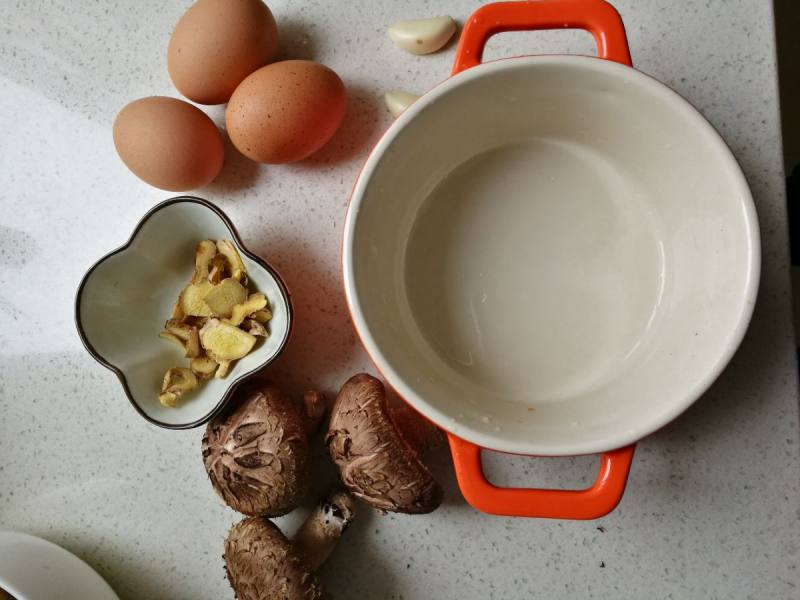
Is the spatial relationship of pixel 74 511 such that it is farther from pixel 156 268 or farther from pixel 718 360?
pixel 718 360

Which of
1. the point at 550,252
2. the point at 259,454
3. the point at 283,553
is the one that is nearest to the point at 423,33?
the point at 550,252

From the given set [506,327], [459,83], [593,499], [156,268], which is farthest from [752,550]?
[156,268]

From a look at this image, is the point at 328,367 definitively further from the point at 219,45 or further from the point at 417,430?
the point at 219,45

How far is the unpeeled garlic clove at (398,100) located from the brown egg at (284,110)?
0.07 m

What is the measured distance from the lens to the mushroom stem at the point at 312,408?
806 millimetres

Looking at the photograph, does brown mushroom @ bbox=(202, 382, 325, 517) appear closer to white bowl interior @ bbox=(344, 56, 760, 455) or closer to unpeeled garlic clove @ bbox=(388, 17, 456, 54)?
white bowl interior @ bbox=(344, 56, 760, 455)

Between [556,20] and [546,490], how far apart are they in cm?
50

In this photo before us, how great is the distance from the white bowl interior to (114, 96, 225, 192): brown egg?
0.24 meters

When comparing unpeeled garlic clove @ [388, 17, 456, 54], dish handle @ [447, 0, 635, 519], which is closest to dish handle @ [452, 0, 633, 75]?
dish handle @ [447, 0, 635, 519]

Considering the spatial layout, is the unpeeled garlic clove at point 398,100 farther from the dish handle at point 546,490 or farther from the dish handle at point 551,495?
the dish handle at point 551,495

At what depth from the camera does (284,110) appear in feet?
2.49

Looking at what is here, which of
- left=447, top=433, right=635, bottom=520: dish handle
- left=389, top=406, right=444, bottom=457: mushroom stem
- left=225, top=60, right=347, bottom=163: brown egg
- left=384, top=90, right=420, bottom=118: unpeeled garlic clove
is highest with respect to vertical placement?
left=225, top=60, right=347, bottom=163: brown egg

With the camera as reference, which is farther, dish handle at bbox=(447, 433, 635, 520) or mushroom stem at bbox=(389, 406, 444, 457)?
mushroom stem at bbox=(389, 406, 444, 457)

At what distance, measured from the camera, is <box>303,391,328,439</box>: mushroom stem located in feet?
2.64
